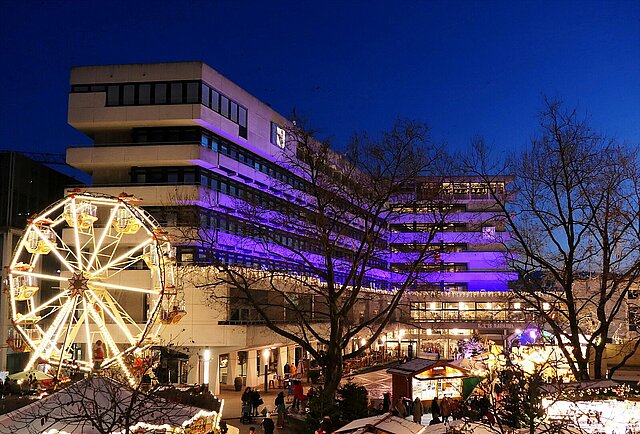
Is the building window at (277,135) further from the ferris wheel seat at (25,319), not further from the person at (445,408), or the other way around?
the person at (445,408)

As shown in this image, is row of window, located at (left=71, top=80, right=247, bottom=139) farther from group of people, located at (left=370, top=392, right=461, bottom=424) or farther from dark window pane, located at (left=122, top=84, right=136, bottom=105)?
group of people, located at (left=370, top=392, right=461, bottom=424)

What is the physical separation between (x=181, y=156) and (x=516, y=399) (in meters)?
32.7

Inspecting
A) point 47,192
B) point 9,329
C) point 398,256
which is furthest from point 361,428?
point 398,256

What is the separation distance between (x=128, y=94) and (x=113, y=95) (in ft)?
3.04

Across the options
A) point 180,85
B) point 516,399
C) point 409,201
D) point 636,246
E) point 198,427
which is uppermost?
point 180,85

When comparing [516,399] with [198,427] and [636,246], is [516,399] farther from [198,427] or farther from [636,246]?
[636,246]

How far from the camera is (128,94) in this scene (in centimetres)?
4425

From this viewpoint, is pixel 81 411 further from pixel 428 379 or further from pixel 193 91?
pixel 193 91

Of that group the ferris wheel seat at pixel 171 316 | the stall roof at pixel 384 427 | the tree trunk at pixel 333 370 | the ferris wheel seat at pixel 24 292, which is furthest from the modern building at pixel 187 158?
the stall roof at pixel 384 427

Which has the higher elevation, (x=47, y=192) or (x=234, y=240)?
(x=47, y=192)

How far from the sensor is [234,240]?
4591 centimetres

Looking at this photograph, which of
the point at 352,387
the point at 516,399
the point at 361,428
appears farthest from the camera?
the point at 352,387

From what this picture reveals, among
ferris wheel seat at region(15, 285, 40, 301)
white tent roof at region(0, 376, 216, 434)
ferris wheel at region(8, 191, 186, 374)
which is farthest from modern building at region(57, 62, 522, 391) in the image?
white tent roof at region(0, 376, 216, 434)

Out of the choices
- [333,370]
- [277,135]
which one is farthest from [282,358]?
[333,370]
